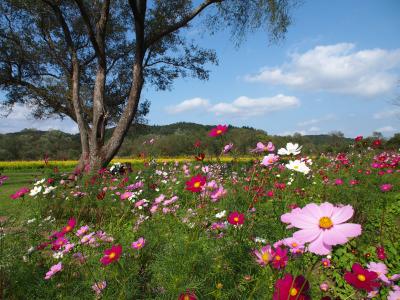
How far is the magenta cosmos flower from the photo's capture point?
637mm

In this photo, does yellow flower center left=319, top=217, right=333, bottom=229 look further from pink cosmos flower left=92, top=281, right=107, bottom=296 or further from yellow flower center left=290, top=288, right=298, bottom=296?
pink cosmos flower left=92, top=281, right=107, bottom=296

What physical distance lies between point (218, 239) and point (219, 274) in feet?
0.80

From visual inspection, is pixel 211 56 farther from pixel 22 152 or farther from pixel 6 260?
pixel 22 152

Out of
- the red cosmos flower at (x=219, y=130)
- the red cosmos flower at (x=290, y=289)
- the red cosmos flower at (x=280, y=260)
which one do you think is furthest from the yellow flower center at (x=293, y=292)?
the red cosmos flower at (x=219, y=130)

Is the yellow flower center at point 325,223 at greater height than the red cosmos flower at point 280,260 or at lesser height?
greater

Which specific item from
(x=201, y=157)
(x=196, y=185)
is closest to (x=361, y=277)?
(x=196, y=185)

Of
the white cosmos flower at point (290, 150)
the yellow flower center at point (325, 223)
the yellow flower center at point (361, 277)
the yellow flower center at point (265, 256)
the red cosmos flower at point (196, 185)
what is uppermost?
the white cosmos flower at point (290, 150)

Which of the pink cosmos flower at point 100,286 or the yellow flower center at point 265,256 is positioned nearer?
the yellow flower center at point 265,256

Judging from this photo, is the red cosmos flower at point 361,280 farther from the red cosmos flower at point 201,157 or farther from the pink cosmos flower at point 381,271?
the red cosmos flower at point 201,157

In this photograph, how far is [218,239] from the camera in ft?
6.59

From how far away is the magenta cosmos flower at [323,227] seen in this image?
637mm

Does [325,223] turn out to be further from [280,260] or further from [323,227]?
[280,260]

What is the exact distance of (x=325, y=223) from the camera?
0.70 meters

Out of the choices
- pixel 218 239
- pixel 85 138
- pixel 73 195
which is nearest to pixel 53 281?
pixel 218 239
